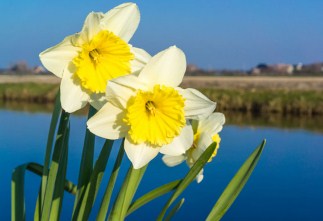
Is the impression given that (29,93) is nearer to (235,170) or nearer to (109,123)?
(235,170)

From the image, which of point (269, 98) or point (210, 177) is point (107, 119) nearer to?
point (210, 177)

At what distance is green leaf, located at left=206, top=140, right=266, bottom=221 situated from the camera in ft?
2.87

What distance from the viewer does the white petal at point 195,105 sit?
743 millimetres

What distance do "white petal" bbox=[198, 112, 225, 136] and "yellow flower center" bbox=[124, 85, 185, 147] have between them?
0.23 m

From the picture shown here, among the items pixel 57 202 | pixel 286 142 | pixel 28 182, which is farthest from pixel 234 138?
pixel 57 202

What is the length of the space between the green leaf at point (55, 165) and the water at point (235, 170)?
3337 millimetres

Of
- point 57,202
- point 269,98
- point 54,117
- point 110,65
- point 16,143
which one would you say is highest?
point 110,65

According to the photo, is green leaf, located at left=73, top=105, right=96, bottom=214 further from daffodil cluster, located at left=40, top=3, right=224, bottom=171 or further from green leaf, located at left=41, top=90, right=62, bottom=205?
daffodil cluster, located at left=40, top=3, right=224, bottom=171

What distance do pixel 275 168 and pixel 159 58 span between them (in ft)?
20.4

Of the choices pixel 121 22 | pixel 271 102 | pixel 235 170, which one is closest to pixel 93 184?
pixel 121 22

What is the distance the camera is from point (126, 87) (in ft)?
2.32

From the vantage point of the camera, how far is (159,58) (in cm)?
74

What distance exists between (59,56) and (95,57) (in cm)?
6

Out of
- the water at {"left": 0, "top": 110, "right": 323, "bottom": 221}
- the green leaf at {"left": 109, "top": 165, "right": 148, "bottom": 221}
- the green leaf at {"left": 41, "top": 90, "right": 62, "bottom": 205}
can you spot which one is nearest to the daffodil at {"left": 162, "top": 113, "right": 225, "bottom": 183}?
the green leaf at {"left": 109, "top": 165, "right": 148, "bottom": 221}
